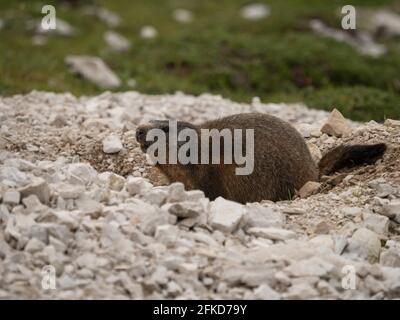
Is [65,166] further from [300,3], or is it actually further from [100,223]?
[300,3]

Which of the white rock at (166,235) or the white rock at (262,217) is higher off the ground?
the white rock at (262,217)

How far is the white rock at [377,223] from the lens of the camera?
5.85 meters

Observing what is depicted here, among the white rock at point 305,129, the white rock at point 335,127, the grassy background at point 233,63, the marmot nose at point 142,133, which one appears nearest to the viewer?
the marmot nose at point 142,133

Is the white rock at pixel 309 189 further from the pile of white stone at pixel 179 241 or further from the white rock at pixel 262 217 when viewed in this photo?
the white rock at pixel 262 217

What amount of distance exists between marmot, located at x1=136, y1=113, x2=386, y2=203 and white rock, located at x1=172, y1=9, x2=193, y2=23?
1337 cm

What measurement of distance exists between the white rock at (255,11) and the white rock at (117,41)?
3.54 metres

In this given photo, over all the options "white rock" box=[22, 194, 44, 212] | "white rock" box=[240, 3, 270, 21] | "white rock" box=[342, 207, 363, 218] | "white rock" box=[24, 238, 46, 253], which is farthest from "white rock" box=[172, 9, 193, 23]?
"white rock" box=[24, 238, 46, 253]

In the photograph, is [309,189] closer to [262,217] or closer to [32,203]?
[262,217]

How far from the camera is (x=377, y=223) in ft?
19.3

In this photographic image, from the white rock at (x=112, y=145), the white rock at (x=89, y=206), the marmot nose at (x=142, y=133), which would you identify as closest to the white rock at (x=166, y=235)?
the white rock at (x=89, y=206)

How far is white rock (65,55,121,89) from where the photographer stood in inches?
515

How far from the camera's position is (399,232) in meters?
5.96

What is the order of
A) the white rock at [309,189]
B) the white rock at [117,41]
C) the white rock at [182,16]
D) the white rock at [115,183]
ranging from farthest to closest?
the white rock at [182,16], the white rock at [117,41], the white rock at [309,189], the white rock at [115,183]

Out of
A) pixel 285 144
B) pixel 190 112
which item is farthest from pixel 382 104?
pixel 285 144
